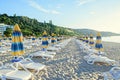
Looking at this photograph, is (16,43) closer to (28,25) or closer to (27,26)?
(27,26)

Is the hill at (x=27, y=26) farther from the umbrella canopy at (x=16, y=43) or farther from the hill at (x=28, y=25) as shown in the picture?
the umbrella canopy at (x=16, y=43)

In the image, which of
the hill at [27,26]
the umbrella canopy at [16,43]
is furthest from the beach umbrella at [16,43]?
the hill at [27,26]

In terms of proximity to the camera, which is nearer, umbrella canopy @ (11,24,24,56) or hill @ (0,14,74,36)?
umbrella canopy @ (11,24,24,56)

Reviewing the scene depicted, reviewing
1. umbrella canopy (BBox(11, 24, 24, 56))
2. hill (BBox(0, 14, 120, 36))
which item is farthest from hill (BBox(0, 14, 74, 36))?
umbrella canopy (BBox(11, 24, 24, 56))

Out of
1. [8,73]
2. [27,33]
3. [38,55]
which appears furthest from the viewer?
[27,33]

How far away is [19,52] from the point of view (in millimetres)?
5770

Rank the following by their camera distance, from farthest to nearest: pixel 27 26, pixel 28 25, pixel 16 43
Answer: pixel 28 25 < pixel 27 26 < pixel 16 43

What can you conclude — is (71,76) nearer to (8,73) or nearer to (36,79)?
(36,79)

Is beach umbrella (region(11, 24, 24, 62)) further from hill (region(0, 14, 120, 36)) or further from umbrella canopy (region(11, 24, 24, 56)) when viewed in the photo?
hill (region(0, 14, 120, 36))

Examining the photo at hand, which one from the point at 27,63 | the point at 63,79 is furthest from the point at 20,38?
the point at 63,79

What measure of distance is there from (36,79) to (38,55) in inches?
162

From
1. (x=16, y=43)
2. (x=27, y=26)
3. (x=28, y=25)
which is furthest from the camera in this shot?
(x=28, y=25)

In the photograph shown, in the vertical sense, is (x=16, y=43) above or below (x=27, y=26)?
below

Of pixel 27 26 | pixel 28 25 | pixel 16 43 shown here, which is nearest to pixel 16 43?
pixel 16 43
